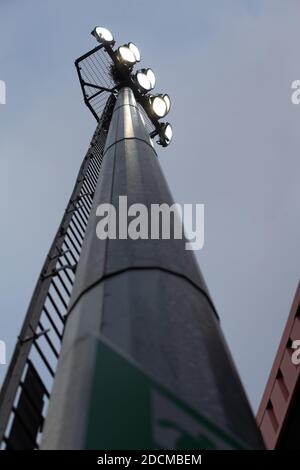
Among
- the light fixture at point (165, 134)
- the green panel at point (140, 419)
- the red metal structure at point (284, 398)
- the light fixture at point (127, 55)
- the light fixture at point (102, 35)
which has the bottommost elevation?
the green panel at point (140, 419)

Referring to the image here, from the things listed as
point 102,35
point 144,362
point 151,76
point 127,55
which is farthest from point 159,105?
point 144,362

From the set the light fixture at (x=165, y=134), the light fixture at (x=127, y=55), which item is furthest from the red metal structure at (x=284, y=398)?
the light fixture at (x=127, y=55)

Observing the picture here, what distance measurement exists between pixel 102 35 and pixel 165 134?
6.71ft

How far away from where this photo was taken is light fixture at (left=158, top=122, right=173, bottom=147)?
973 centimetres

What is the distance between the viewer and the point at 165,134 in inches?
388

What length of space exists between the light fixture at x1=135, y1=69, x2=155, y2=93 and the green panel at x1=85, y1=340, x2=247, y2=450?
23.3ft

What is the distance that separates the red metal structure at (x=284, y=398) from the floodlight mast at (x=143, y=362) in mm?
15752

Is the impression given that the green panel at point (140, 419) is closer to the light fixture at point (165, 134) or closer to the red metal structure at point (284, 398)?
the light fixture at point (165, 134)

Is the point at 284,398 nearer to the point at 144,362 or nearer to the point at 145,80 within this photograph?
the point at 145,80

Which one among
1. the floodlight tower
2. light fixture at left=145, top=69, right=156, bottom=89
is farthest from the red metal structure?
the floodlight tower

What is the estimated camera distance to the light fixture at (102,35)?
950cm

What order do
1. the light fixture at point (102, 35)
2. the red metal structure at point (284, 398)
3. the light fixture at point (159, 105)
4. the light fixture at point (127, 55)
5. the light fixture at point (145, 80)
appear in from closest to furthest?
the light fixture at point (145, 80)
the light fixture at point (159, 105)
the light fixture at point (127, 55)
the light fixture at point (102, 35)
the red metal structure at point (284, 398)

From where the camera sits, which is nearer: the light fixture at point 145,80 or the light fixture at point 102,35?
the light fixture at point 145,80
